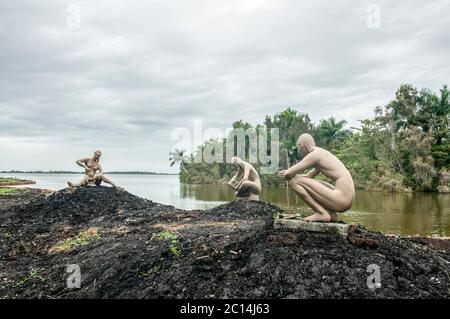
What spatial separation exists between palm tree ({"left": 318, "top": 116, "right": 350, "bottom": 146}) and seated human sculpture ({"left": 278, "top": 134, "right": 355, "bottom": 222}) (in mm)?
44769

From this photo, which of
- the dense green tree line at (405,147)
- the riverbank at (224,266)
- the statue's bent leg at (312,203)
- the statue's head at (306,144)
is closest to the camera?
the riverbank at (224,266)

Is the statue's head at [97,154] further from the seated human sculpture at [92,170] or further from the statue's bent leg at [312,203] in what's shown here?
the statue's bent leg at [312,203]

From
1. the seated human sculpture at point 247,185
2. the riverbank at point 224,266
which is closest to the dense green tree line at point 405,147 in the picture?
the seated human sculpture at point 247,185

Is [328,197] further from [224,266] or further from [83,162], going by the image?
[83,162]

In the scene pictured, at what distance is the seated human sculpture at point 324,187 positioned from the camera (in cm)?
605

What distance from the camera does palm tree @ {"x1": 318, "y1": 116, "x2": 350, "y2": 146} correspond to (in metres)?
49.8

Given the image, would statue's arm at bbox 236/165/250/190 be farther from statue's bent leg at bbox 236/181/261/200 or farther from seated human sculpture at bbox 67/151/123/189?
seated human sculpture at bbox 67/151/123/189

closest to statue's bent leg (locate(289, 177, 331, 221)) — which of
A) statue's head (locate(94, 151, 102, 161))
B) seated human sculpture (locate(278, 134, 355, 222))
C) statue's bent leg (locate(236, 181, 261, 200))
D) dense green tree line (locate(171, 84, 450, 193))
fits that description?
seated human sculpture (locate(278, 134, 355, 222))

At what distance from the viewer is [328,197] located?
605 cm

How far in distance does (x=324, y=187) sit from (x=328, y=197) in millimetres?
175

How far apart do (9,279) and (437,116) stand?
34869mm

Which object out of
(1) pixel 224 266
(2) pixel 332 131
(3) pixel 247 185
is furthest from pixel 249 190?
(2) pixel 332 131
